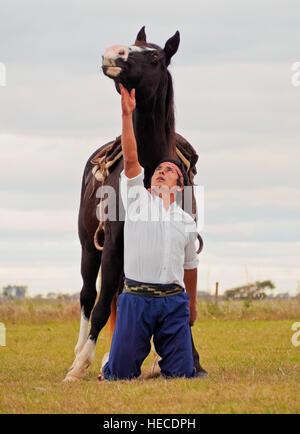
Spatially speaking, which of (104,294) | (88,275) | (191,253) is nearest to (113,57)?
(191,253)

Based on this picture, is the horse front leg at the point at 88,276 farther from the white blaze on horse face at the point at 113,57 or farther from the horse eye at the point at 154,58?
the white blaze on horse face at the point at 113,57

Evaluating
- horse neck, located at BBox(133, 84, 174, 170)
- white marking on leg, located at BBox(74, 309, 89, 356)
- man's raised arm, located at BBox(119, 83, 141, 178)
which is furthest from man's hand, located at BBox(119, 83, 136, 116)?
white marking on leg, located at BBox(74, 309, 89, 356)

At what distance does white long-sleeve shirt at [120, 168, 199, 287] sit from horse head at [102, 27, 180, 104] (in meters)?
Answer: 0.84

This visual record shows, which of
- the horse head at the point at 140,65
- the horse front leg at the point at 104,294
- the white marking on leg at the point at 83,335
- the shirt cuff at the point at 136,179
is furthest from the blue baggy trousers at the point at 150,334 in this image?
the white marking on leg at the point at 83,335

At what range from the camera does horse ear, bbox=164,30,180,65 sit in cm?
751

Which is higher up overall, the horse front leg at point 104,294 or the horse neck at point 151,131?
the horse neck at point 151,131

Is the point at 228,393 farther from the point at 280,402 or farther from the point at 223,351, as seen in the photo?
the point at 223,351

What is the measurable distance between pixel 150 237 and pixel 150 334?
89 cm

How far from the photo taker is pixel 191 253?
7.33 meters

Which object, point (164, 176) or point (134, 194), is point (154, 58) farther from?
point (134, 194)

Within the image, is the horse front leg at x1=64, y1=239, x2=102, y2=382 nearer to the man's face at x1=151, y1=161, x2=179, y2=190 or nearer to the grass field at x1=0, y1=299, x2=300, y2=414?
the grass field at x1=0, y1=299, x2=300, y2=414

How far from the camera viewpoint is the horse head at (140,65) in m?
6.79

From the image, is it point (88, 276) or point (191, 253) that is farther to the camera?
point (88, 276)

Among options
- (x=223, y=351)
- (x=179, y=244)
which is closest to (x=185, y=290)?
(x=179, y=244)
